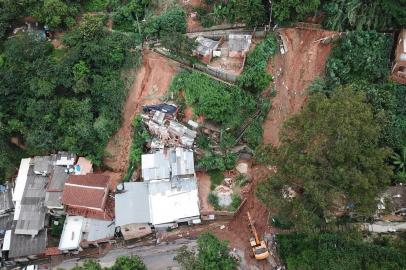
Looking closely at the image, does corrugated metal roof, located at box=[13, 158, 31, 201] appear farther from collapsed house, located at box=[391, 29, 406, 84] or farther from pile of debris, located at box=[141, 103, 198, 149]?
collapsed house, located at box=[391, 29, 406, 84]

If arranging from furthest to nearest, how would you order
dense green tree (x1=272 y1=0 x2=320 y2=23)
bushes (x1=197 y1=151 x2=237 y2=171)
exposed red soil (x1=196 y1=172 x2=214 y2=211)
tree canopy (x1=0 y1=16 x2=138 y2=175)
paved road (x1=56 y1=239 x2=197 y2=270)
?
tree canopy (x1=0 y1=16 x2=138 y2=175) → bushes (x1=197 y1=151 x2=237 y2=171) → dense green tree (x1=272 y1=0 x2=320 y2=23) → exposed red soil (x1=196 y1=172 x2=214 y2=211) → paved road (x1=56 y1=239 x2=197 y2=270)

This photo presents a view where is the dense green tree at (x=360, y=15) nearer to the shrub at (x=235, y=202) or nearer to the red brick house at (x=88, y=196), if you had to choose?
the shrub at (x=235, y=202)

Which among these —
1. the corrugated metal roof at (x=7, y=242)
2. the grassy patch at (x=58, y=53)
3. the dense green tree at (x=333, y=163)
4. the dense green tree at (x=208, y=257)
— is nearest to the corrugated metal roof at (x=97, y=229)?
the corrugated metal roof at (x=7, y=242)

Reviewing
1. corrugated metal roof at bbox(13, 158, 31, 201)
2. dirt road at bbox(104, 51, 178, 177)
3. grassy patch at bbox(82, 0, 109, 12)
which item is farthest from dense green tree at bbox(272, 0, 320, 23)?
corrugated metal roof at bbox(13, 158, 31, 201)

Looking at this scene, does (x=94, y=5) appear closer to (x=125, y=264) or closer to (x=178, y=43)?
(x=178, y=43)

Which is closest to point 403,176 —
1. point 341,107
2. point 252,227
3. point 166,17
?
point 341,107

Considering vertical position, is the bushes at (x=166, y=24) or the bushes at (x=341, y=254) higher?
the bushes at (x=166, y=24)
